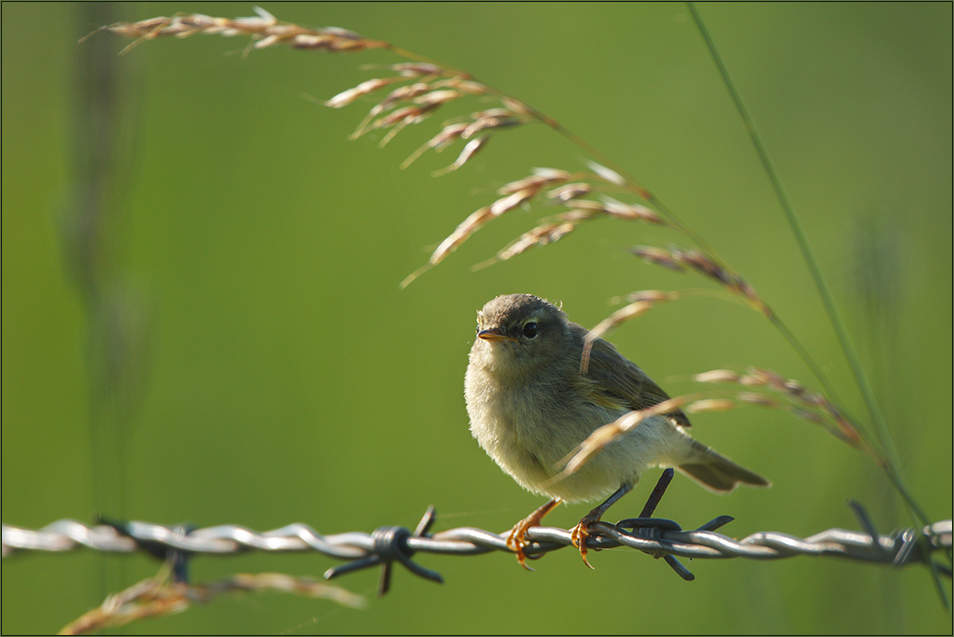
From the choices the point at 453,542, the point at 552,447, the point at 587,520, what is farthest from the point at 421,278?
the point at 453,542

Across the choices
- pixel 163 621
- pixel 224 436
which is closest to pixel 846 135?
pixel 224 436

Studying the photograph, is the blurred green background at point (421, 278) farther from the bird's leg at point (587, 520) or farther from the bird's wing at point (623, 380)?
the bird's leg at point (587, 520)

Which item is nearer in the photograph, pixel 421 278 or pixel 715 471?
pixel 715 471

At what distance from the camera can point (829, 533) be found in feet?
5.61

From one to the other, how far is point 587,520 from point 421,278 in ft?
10.4

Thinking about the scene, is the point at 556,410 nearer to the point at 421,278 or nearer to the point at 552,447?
the point at 552,447

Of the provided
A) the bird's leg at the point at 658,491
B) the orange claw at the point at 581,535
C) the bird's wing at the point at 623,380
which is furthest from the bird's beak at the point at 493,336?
the bird's leg at the point at 658,491

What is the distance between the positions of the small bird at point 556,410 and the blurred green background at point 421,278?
0.65 meters

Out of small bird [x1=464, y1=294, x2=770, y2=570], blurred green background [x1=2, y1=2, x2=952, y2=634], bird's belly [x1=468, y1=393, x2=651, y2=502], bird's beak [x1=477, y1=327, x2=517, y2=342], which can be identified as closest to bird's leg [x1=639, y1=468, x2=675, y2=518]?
small bird [x1=464, y1=294, x2=770, y2=570]

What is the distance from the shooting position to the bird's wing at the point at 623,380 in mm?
3166

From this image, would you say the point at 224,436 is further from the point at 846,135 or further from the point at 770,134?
the point at 846,135

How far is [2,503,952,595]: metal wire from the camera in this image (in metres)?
1.61

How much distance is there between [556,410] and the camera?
10.1 feet

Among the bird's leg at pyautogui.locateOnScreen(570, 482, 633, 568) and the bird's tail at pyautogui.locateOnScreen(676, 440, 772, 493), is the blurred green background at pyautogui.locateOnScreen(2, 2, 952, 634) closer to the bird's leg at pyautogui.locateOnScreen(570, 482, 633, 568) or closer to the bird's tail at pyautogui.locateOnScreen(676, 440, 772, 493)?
the bird's tail at pyautogui.locateOnScreen(676, 440, 772, 493)
